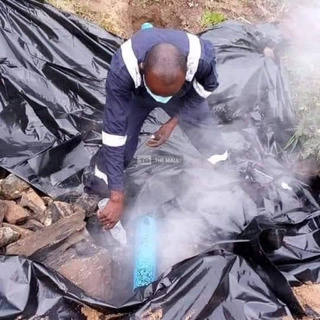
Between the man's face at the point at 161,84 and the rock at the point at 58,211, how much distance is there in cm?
97

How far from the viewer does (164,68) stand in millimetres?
1902

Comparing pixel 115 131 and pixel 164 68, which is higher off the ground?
pixel 164 68

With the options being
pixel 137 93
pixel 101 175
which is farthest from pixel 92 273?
pixel 137 93

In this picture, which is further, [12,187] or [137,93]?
[12,187]

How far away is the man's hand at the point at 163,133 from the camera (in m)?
2.70

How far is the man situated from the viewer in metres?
1.94

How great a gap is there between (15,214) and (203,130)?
1142 mm

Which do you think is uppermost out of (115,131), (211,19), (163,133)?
(115,131)

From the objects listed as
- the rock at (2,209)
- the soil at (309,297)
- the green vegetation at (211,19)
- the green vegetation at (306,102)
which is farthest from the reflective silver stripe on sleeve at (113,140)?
the green vegetation at (211,19)

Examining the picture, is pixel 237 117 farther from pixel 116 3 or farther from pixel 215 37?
pixel 116 3

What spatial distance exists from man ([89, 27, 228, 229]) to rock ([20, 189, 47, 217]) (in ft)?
1.23

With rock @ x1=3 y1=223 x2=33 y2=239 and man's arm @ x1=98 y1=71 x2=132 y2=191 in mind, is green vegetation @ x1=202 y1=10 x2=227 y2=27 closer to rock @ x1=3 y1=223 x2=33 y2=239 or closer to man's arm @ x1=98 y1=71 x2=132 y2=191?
man's arm @ x1=98 y1=71 x2=132 y2=191

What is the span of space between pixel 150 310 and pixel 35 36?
2.05 metres

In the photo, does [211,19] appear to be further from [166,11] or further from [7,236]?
[7,236]
